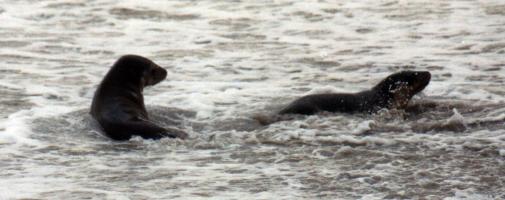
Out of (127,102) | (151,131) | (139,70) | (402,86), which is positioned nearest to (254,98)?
(139,70)

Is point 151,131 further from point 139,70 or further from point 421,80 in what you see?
point 421,80

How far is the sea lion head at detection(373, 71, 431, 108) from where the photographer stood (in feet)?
28.8

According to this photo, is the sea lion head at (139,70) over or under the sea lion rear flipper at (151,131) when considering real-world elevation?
over

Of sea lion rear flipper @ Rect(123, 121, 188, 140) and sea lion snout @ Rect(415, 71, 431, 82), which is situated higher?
sea lion snout @ Rect(415, 71, 431, 82)

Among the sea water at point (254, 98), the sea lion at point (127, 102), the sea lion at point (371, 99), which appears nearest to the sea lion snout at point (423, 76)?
the sea lion at point (371, 99)

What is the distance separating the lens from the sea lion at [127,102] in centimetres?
750

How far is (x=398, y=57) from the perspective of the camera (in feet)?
36.3

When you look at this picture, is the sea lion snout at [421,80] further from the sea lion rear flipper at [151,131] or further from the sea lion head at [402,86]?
the sea lion rear flipper at [151,131]

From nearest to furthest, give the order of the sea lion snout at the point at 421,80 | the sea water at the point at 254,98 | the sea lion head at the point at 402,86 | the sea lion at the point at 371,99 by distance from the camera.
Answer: the sea water at the point at 254,98 < the sea lion at the point at 371,99 < the sea lion head at the point at 402,86 < the sea lion snout at the point at 421,80

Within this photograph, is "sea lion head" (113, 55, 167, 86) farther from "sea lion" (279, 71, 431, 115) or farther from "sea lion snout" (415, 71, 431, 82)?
"sea lion snout" (415, 71, 431, 82)

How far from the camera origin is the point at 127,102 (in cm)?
816

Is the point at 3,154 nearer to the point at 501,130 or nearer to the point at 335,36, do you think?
the point at 501,130

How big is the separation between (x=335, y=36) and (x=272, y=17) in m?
1.67

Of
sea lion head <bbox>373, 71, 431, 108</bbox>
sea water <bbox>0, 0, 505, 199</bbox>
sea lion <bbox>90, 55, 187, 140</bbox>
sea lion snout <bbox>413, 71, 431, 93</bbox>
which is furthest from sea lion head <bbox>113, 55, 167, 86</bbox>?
sea lion snout <bbox>413, 71, 431, 93</bbox>
